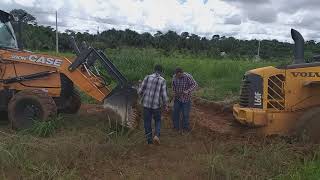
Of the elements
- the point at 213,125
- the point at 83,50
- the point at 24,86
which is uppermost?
the point at 83,50

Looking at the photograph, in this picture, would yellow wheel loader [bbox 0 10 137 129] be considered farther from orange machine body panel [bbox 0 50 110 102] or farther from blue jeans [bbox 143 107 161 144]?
blue jeans [bbox 143 107 161 144]

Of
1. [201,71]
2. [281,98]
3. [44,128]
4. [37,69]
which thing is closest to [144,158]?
[44,128]

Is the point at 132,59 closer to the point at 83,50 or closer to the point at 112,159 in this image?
the point at 83,50

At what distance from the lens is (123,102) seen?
32.4ft

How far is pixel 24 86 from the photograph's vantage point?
36.2ft

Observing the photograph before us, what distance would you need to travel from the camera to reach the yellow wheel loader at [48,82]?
391 inches

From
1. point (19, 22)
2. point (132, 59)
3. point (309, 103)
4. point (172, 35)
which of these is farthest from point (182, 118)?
point (172, 35)

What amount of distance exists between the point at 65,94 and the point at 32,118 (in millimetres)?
1468

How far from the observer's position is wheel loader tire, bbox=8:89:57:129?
33.8 feet

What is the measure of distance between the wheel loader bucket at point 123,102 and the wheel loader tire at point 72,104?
87.9 inches

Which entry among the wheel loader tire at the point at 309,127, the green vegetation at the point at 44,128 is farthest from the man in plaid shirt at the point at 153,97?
the wheel loader tire at the point at 309,127

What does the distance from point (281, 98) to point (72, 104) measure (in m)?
5.08

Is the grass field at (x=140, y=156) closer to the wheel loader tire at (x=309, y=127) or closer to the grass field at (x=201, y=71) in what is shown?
the wheel loader tire at (x=309, y=127)

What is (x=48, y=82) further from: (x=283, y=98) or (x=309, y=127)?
(x=309, y=127)
